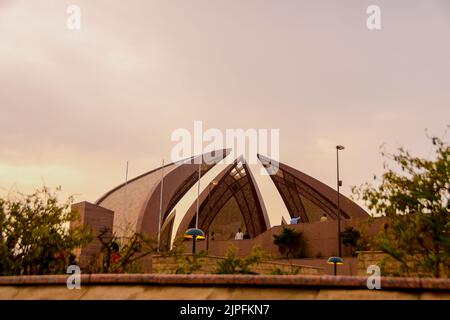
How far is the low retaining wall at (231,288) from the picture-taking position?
3.64 metres

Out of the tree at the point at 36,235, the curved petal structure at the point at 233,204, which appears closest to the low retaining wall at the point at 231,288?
the tree at the point at 36,235

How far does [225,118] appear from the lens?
34.0 meters

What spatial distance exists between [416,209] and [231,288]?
5014 mm

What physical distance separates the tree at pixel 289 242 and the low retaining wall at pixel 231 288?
21.0m

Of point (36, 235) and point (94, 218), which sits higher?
point (94, 218)

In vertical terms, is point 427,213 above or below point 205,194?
below

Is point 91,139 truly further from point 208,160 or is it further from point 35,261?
point 208,160

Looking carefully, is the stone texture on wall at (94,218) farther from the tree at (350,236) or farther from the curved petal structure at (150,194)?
the tree at (350,236)

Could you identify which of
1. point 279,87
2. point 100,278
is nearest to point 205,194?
point 279,87

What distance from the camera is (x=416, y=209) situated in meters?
7.92

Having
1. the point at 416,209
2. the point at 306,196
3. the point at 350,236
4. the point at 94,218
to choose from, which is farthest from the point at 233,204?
the point at 416,209

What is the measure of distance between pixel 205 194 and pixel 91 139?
62.4 feet

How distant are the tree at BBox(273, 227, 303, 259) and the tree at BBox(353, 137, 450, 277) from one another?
16.4 metres

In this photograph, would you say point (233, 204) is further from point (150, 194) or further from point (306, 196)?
point (150, 194)
